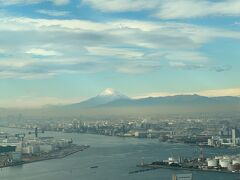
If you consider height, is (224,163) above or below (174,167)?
above

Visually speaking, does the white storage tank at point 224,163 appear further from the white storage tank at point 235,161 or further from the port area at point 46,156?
the port area at point 46,156

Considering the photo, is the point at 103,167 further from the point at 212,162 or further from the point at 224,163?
the point at 224,163

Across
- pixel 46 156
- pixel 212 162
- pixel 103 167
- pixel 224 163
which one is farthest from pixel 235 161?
pixel 46 156

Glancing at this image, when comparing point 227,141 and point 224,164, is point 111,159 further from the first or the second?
point 227,141

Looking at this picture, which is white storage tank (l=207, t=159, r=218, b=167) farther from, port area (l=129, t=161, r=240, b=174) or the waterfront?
the waterfront

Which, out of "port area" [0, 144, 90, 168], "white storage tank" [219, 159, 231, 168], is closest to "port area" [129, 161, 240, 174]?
"white storage tank" [219, 159, 231, 168]

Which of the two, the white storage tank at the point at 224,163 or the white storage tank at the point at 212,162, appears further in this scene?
the white storage tank at the point at 212,162

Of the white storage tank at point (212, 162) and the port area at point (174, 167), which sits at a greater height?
the white storage tank at point (212, 162)

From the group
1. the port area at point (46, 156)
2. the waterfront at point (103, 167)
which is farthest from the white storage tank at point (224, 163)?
the port area at point (46, 156)

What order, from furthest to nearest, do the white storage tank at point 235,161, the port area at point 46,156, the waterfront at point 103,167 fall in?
the port area at point 46,156 → the white storage tank at point 235,161 → the waterfront at point 103,167
